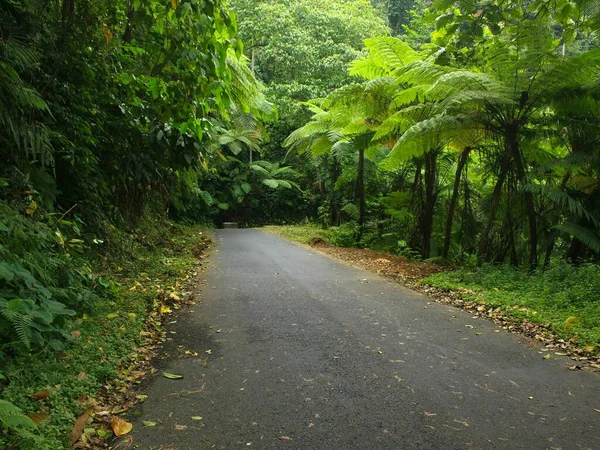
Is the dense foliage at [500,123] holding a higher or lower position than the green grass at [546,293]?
higher

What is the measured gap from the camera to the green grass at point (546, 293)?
4871 mm

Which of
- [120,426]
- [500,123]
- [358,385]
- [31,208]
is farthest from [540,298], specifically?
[31,208]

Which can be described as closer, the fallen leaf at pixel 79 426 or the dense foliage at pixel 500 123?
the fallen leaf at pixel 79 426

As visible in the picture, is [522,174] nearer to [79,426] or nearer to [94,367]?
[94,367]

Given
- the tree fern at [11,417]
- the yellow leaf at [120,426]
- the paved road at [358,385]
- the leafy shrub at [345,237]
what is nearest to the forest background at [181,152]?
the tree fern at [11,417]

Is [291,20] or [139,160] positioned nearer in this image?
[139,160]

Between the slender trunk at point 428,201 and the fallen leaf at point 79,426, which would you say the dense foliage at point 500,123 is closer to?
the slender trunk at point 428,201

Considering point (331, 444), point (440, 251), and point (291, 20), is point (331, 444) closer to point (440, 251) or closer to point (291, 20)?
point (440, 251)

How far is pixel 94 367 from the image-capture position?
137 inches

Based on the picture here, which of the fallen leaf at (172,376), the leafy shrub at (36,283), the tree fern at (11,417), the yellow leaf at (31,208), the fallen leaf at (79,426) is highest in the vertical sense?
the yellow leaf at (31,208)

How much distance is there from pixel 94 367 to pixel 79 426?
2.58 ft

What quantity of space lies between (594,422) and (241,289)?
465 centimetres

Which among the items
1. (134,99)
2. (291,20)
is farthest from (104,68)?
(291,20)

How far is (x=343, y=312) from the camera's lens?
18.1ft
